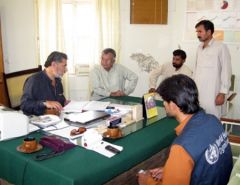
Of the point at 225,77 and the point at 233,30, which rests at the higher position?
the point at 233,30

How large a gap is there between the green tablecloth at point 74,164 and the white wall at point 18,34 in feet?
7.61

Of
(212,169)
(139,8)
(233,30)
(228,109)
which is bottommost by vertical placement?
(228,109)

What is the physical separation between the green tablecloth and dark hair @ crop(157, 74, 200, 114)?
0.46 m

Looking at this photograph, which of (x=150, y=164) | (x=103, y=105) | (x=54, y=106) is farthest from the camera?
(x=103, y=105)

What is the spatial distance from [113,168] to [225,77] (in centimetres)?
191

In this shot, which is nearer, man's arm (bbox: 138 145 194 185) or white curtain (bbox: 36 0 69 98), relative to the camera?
man's arm (bbox: 138 145 194 185)

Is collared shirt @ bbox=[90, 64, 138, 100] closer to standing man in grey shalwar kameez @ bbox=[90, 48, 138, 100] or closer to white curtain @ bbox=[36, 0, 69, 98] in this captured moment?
standing man in grey shalwar kameez @ bbox=[90, 48, 138, 100]

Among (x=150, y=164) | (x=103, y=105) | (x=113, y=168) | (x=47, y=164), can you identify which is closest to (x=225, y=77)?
(x=103, y=105)

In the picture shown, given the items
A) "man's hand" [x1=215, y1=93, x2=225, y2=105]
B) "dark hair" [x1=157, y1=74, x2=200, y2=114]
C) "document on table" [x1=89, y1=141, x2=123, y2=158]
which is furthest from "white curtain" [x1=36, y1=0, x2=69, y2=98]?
"dark hair" [x1=157, y1=74, x2=200, y2=114]

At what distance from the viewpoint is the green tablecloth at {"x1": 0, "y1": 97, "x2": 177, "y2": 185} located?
1.54m

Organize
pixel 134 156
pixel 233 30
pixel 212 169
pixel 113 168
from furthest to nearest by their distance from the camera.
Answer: pixel 233 30 → pixel 134 156 → pixel 113 168 → pixel 212 169

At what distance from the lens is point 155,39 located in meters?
4.28

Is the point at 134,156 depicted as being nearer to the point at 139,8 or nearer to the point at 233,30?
the point at 233,30

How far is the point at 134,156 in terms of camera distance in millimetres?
1822
